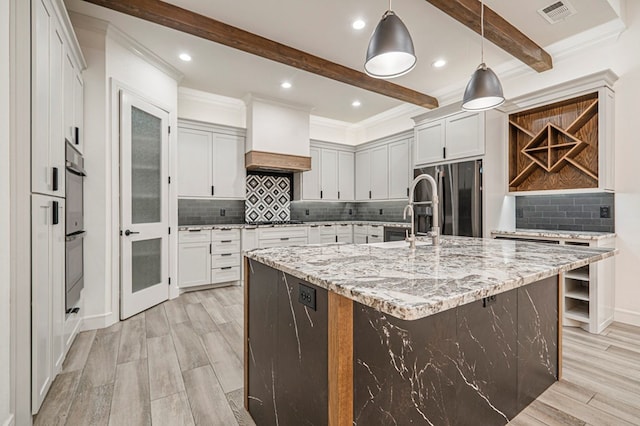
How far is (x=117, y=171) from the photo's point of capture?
10.0ft

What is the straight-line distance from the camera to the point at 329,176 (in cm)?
579

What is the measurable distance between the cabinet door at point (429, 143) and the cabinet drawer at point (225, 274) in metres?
3.07

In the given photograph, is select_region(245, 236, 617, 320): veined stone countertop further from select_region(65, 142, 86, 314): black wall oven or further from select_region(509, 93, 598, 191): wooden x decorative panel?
select_region(509, 93, 598, 191): wooden x decorative panel

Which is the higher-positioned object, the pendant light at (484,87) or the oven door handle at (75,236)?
the pendant light at (484,87)

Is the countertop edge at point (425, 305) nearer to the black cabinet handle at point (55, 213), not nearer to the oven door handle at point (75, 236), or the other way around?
the black cabinet handle at point (55, 213)

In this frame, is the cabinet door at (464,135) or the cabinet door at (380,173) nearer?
the cabinet door at (464,135)

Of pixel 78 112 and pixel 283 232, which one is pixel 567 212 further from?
pixel 78 112

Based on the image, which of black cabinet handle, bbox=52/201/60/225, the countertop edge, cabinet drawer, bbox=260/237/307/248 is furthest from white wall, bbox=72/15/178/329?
the countertop edge

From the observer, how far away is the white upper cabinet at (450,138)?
143 inches

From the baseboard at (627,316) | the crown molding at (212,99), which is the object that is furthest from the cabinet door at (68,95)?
the baseboard at (627,316)

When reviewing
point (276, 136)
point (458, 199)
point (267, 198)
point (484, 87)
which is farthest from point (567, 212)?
point (267, 198)

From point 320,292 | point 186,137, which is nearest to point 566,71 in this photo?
point 320,292

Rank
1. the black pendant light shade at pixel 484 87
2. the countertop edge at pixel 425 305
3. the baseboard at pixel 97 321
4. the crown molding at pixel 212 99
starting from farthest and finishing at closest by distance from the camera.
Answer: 1. the crown molding at pixel 212 99
2. the baseboard at pixel 97 321
3. the black pendant light shade at pixel 484 87
4. the countertop edge at pixel 425 305

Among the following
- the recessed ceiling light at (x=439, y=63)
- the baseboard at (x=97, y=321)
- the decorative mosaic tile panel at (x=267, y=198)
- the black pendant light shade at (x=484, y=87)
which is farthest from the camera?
the decorative mosaic tile panel at (x=267, y=198)
